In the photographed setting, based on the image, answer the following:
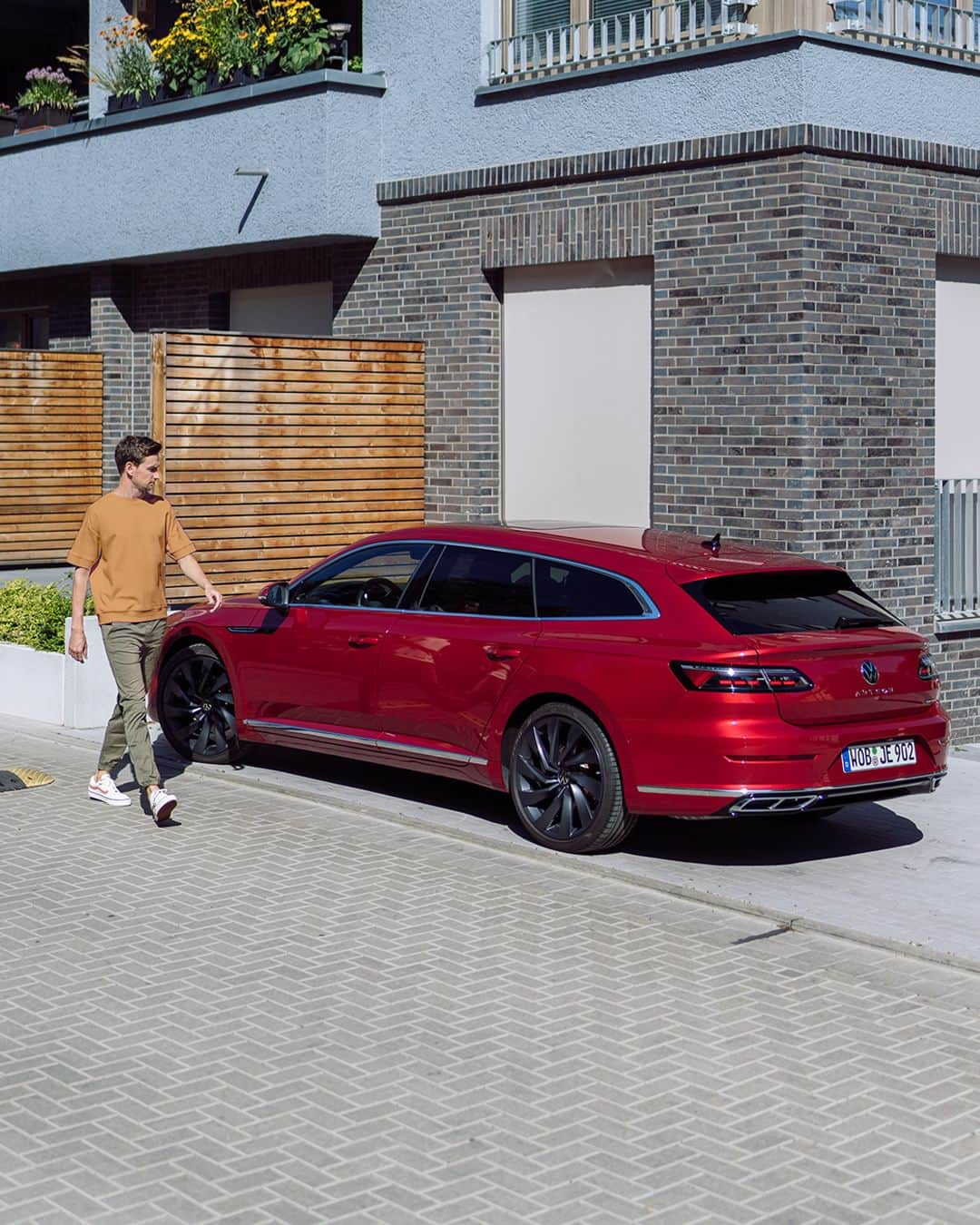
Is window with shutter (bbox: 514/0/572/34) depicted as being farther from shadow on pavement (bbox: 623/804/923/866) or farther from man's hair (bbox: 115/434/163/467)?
shadow on pavement (bbox: 623/804/923/866)

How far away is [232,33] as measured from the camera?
1697cm

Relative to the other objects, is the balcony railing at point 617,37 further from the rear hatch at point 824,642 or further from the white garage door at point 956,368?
the rear hatch at point 824,642

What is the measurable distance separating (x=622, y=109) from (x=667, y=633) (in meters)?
6.43

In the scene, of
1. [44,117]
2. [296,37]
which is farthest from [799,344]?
[44,117]

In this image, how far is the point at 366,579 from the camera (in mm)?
10414

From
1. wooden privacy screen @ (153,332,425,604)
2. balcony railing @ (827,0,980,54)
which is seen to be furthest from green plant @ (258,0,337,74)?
balcony railing @ (827,0,980,54)

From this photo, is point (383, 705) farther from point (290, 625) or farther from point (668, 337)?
point (668, 337)

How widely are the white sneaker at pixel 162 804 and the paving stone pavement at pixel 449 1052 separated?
0.54 m

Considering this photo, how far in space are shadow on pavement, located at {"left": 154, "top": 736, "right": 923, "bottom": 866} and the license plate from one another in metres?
0.47

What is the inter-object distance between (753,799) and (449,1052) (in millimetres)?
2637

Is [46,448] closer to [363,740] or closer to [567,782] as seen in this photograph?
[363,740]

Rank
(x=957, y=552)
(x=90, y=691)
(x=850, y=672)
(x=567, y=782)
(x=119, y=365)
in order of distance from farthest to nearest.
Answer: (x=119, y=365) < (x=957, y=552) < (x=90, y=691) < (x=567, y=782) < (x=850, y=672)

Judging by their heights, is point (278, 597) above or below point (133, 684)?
above

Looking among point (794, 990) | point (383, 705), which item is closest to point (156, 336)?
point (383, 705)
